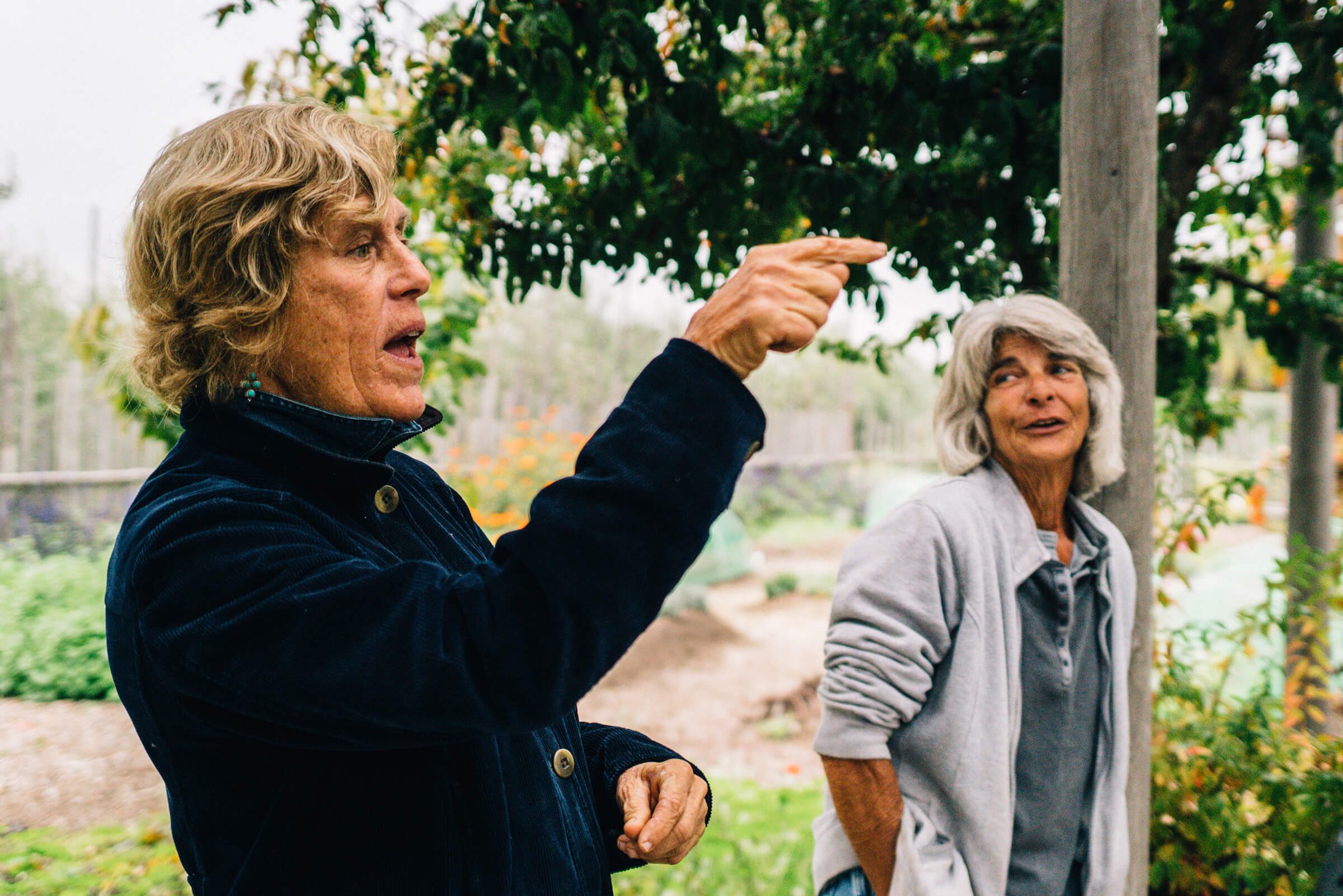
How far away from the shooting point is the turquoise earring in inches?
39.0

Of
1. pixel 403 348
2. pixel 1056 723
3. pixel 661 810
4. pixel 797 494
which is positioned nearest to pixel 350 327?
pixel 403 348

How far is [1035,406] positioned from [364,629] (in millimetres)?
1695

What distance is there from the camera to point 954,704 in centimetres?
182

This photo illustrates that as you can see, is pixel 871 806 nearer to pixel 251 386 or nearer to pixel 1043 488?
pixel 1043 488

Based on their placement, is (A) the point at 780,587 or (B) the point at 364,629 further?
(A) the point at 780,587

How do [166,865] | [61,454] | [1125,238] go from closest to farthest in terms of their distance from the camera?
[1125,238] → [166,865] → [61,454]

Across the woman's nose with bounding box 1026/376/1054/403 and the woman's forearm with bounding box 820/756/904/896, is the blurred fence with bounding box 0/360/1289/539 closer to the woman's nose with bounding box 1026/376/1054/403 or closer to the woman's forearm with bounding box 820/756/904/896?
the woman's nose with bounding box 1026/376/1054/403

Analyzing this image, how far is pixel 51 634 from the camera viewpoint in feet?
14.9

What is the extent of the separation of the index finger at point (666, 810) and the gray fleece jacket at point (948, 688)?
0.64 m

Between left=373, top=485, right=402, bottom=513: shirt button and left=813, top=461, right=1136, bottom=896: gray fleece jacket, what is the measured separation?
3.47 ft

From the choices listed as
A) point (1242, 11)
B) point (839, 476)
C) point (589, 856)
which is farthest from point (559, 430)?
point (589, 856)

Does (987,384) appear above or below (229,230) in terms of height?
below

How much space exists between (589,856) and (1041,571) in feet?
4.00

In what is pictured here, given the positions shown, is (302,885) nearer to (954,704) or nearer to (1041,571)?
(954,704)
